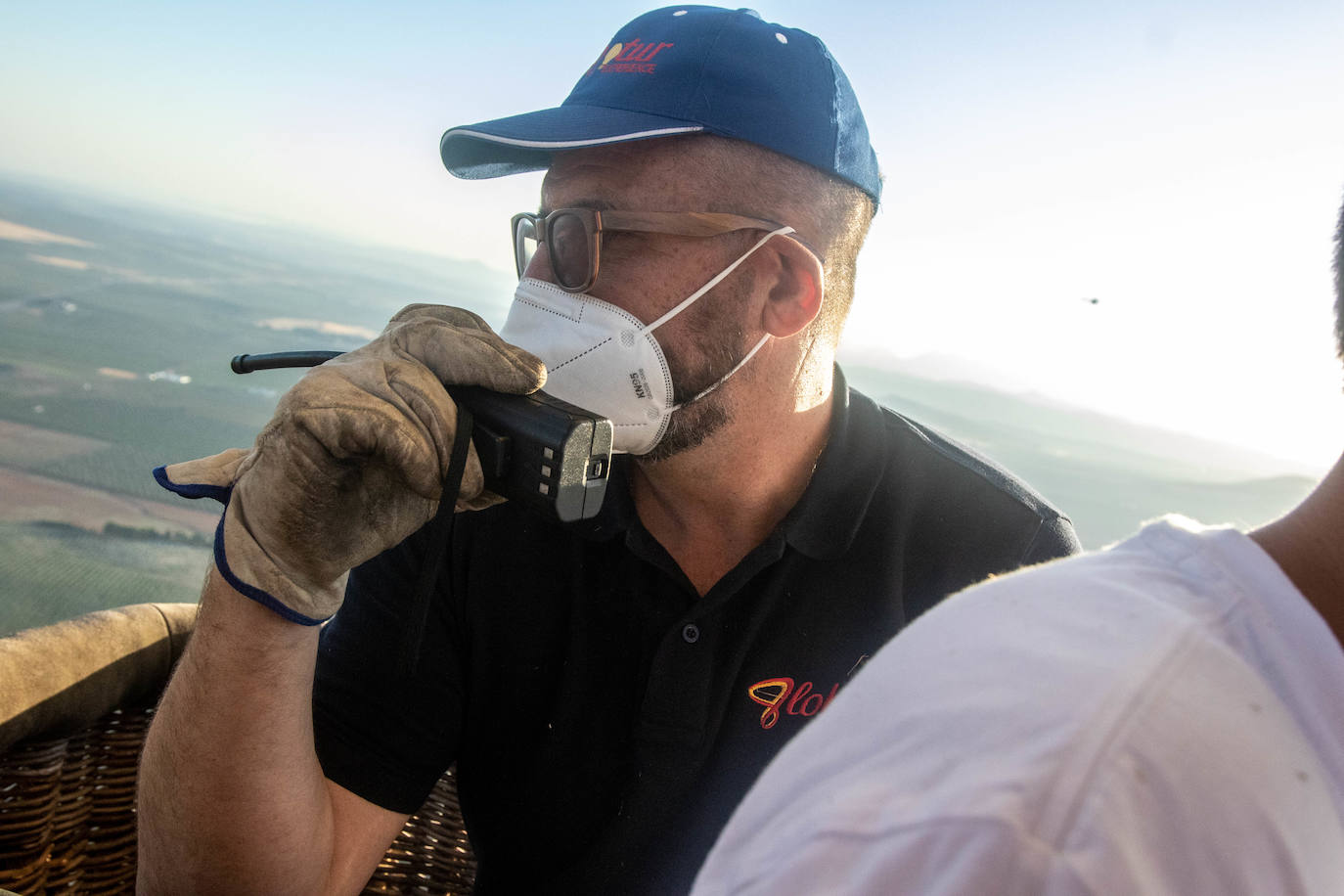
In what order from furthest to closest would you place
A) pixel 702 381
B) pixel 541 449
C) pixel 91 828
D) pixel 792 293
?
pixel 792 293, pixel 702 381, pixel 91 828, pixel 541 449

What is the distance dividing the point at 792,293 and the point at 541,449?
34.5 inches

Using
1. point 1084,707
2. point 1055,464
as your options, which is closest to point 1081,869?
point 1084,707

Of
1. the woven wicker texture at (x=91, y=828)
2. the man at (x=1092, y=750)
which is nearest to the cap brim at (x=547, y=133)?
the man at (x=1092, y=750)

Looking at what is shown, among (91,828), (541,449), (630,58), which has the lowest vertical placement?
(91,828)

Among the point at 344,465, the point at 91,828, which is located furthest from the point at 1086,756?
the point at 91,828

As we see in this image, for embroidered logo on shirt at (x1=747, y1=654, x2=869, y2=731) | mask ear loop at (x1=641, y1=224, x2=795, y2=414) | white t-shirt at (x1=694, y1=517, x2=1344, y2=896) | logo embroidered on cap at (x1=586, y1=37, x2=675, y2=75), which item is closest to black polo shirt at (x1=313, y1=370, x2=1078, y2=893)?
embroidered logo on shirt at (x1=747, y1=654, x2=869, y2=731)

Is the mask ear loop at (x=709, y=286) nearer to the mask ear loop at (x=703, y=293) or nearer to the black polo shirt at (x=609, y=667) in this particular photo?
the mask ear loop at (x=703, y=293)

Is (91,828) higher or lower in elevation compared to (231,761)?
lower

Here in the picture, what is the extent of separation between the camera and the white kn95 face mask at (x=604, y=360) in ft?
5.32

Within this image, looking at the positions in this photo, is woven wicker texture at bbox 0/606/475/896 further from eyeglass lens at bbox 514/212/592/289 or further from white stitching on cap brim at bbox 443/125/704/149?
white stitching on cap brim at bbox 443/125/704/149

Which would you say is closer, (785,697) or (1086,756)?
(1086,756)

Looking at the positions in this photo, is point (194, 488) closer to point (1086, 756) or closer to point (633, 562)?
point (633, 562)

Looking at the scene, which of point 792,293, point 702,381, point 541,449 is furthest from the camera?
point 792,293

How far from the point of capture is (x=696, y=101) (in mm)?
1730
